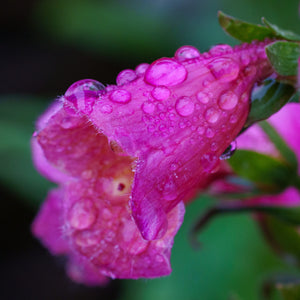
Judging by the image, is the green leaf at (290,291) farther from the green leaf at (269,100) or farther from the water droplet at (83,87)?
the water droplet at (83,87)

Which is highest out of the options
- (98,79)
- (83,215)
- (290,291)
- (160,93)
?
(160,93)

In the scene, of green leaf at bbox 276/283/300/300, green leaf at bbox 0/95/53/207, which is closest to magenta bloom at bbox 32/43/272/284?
green leaf at bbox 276/283/300/300

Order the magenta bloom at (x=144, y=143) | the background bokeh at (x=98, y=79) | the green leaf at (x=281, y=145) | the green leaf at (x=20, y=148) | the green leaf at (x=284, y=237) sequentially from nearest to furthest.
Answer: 1. the magenta bloom at (x=144, y=143)
2. the green leaf at (x=281, y=145)
3. the green leaf at (x=284, y=237)
4. the background bokeh at (x=98, y=79)
5. the green leaf at (x=20, y=148)

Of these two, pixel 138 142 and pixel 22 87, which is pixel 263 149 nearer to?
pixel 138 142

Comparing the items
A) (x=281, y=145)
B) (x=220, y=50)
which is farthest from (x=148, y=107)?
(x=281, y=145)

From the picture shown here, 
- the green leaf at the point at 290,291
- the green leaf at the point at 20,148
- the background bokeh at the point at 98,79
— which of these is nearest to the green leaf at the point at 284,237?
the green leaf at the point at 290,291

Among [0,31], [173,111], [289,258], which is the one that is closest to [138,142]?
[173,111]

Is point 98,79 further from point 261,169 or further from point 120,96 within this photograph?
point 120,96
